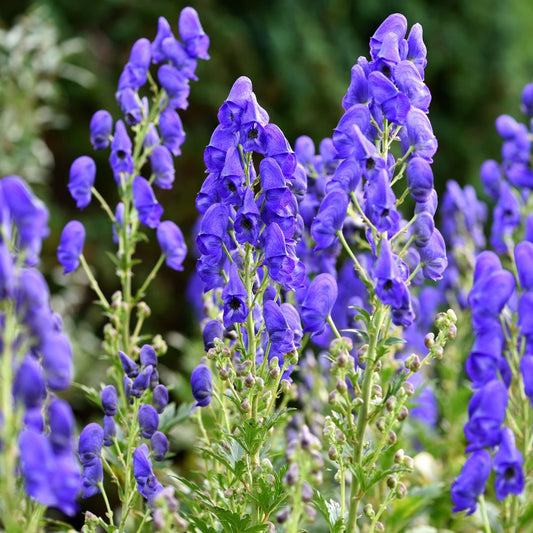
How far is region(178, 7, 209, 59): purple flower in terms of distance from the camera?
225 cm

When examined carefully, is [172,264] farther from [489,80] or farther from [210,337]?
[489,80]

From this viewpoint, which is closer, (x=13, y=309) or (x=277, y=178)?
(x=13, y=309)

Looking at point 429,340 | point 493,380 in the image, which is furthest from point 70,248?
point 493,380

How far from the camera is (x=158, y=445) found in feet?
6.04

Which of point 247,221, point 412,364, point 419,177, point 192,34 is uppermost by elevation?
point 192,34

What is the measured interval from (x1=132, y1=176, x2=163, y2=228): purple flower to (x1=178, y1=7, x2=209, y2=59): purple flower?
428 millimetres

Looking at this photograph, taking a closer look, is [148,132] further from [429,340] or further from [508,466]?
[508,466]

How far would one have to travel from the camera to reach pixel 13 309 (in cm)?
115

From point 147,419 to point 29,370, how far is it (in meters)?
0.78

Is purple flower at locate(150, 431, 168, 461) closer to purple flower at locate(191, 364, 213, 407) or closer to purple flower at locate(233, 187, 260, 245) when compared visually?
purple flower at locate(191, 364, 213, 407)

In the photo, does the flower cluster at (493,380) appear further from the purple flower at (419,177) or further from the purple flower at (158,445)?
the purple flower at (158,445)

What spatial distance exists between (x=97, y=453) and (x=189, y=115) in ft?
17.2

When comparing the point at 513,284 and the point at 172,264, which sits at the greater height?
the point at 172,264

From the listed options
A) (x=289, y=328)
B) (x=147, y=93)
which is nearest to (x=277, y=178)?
(x=289, y=328)
